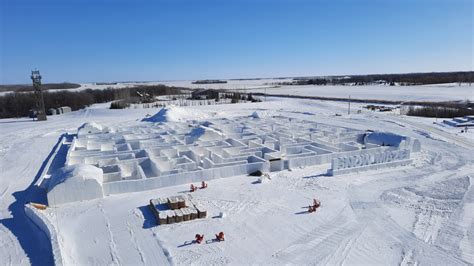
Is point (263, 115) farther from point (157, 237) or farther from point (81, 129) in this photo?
point (157, 237)

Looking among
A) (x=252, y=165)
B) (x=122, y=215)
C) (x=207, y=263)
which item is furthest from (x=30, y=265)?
(x=252, y=165)

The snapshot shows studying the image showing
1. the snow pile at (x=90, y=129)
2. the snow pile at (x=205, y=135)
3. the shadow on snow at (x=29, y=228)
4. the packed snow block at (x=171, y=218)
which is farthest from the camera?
the snow pile at (x=90, y=129)

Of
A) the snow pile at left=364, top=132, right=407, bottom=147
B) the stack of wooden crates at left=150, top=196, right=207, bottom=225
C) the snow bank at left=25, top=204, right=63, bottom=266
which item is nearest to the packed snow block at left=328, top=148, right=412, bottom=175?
the snow pile at left=364, top=132, right=407, bottom=147

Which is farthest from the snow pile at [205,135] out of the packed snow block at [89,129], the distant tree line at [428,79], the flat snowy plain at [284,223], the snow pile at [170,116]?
the distant tree line at [428,79]

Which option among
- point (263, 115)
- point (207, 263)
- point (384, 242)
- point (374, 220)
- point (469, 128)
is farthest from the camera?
point (263, 115)

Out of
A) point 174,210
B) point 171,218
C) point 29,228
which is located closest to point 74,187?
point 29,228

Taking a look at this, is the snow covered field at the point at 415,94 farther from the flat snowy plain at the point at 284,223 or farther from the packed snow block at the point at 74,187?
the packed snow block at the point at 74,187
